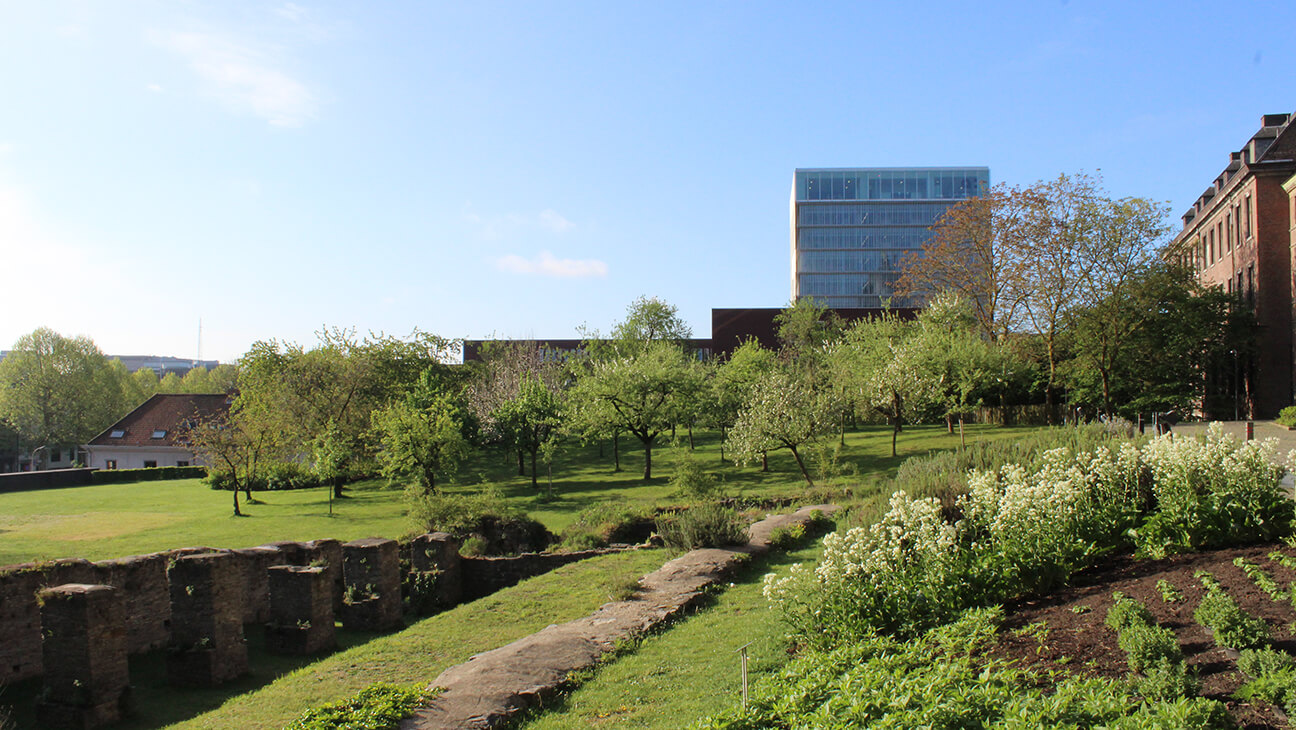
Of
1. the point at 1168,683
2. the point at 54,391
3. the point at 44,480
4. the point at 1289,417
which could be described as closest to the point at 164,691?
the point at 1168,683

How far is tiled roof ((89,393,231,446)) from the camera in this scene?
2346 inches

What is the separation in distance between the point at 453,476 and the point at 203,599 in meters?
29.9

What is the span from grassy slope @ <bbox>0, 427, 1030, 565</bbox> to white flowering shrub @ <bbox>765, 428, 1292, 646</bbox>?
1814 centimetres

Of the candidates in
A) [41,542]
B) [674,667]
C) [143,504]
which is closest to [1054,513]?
[674,667]

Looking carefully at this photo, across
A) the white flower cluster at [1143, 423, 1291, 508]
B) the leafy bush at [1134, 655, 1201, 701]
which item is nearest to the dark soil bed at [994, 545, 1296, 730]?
the leafy bush at [1134, 655, 1201, 701]

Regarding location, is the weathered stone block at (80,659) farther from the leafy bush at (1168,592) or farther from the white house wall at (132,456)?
the white house wall at (132,456)

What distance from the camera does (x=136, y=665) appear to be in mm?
14188

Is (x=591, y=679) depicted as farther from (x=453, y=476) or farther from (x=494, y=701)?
(x=453, y=476)

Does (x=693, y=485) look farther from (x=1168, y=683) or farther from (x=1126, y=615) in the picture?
(x=1168, y=683)

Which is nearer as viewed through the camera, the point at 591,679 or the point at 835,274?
the point at 591,679

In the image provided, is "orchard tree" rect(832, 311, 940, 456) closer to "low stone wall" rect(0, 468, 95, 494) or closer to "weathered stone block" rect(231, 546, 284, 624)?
"weathered stone block" rect(231, 546, 284, 624)

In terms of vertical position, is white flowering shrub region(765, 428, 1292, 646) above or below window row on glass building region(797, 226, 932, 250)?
below

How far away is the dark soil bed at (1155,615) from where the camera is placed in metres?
4.73

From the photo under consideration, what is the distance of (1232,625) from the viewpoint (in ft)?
16.2
